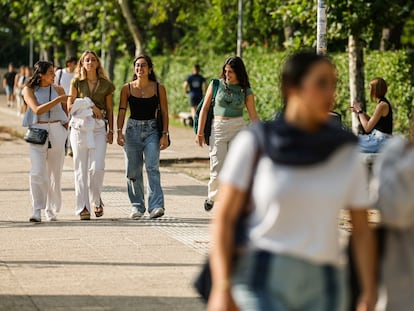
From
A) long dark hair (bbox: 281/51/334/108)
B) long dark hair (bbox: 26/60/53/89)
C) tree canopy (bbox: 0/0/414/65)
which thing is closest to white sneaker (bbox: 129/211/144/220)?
long dark hair (bbox: 26/60/53/89)

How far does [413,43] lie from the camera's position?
169 ft

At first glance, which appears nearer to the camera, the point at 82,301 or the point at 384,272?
the point at 384,272

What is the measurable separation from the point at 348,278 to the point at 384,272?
6.1 inches

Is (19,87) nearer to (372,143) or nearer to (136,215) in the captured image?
(136,215)

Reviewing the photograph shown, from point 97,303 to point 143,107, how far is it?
16.6ft

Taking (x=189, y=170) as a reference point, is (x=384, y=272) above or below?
above

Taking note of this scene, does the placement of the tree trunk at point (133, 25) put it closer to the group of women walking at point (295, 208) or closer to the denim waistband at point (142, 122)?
the denim waistband at point (142, 122)

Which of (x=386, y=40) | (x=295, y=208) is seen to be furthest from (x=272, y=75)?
(x=295, y=208)

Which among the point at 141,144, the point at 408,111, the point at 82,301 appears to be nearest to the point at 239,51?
the point at 408,111

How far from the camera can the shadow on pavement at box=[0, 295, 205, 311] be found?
8.95 metres

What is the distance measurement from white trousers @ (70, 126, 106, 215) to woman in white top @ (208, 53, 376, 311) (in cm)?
902

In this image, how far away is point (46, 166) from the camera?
46.5ft

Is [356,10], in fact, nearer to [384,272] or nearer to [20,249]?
[20,249]

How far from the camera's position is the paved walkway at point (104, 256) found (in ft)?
30.6
